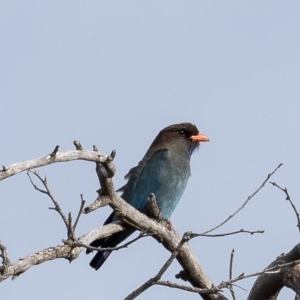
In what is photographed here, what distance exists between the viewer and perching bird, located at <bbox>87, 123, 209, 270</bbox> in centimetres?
782

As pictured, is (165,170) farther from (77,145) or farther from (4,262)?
(4,262)

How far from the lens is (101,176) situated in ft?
17.7

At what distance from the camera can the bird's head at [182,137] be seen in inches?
332

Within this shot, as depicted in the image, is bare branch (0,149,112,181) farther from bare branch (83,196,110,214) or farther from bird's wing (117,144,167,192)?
bird's wing (117,144,167,192)

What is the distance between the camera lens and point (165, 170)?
8.05 metres

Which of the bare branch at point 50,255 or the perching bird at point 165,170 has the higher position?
the perching bird at point 165,170

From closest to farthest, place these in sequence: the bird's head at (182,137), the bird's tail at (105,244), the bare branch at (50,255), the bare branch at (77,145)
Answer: the bare branch at (50,255) < the bare branch at (77,145) < the bird's tail at (105,244) < the bird's head at (182,137)

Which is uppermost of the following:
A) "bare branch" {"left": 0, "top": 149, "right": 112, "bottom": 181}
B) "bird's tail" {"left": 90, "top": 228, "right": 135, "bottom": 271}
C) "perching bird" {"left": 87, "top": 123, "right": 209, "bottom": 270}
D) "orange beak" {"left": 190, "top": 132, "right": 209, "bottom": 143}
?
"orange beak" {"left": 190, "top": 132, "right": 209, "bottom": 143}

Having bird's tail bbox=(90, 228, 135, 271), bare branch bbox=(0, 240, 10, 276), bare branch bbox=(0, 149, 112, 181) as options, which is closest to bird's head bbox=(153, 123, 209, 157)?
bird's tail bbox=(90, 228, 135, 271)

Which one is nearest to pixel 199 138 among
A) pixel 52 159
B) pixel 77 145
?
pixel 77 145

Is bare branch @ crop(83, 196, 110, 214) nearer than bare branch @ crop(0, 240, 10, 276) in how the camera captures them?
No

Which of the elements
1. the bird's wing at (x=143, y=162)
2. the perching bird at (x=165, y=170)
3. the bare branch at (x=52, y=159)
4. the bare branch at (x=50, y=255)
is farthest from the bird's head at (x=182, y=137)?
the bare branch at (x=52, y=159)

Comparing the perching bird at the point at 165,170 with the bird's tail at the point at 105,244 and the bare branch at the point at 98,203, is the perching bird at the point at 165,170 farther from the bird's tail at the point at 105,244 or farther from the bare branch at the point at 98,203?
the bare branch at the point at 98,203

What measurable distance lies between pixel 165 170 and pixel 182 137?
62cm
